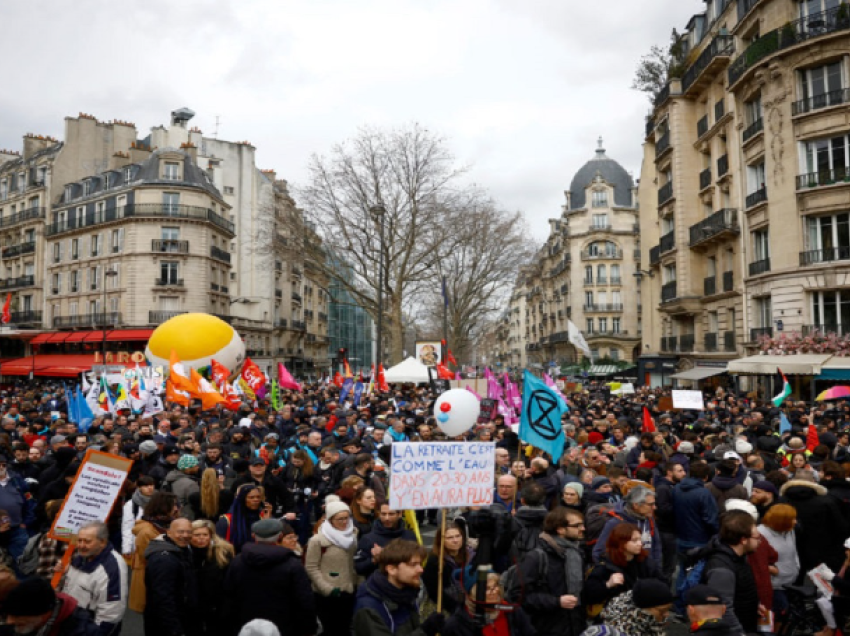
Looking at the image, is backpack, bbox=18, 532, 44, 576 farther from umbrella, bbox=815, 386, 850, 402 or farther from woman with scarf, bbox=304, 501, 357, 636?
umbrella, bbox=815, 386, 850, 402

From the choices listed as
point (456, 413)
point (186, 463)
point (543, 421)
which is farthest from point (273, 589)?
point (456, 413)

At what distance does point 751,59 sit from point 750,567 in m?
26.1

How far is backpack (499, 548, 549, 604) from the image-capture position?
13.8ft

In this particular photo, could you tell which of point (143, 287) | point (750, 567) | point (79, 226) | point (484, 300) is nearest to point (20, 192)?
point (79, 226)

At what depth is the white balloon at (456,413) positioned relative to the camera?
31.0 feet

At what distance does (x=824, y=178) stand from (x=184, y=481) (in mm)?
24294

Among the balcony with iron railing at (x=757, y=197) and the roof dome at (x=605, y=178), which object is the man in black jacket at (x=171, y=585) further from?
the roof dome at (x=605, y=178)

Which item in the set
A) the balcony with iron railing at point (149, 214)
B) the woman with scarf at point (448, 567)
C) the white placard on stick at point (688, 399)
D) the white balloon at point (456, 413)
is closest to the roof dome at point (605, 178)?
the balcony with iron railing at point (149, 214)

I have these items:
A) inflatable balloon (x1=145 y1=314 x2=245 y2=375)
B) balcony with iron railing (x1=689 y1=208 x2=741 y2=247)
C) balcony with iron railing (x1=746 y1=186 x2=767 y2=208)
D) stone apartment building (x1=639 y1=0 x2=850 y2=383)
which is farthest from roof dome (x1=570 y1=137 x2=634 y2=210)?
inflatable balloon (x1=145 y1=314 x2=245 y2=375)

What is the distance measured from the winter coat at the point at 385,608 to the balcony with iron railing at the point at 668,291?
3247 cm

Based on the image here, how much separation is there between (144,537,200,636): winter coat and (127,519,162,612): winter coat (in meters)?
0.33

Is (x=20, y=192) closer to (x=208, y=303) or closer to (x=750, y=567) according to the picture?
(x=208, y=303)

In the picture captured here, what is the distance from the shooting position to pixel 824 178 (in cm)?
2338

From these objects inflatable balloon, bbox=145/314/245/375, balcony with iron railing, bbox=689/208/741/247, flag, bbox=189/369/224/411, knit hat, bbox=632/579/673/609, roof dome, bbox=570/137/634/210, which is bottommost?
knit hat, bbox=632/579/673/609
